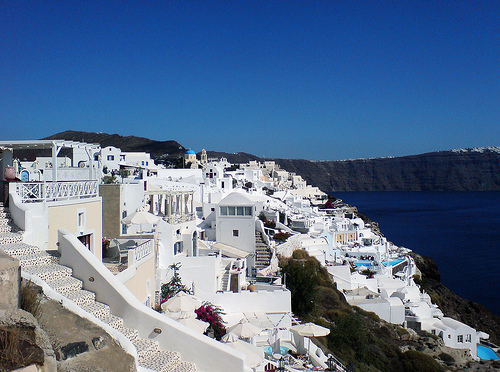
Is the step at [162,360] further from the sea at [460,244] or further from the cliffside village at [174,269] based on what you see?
the sea at [460,244]

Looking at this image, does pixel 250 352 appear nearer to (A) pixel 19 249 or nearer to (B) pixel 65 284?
(B) pixel 65 284

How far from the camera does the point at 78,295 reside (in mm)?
6309

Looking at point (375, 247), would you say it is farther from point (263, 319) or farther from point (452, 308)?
point (263, 319)

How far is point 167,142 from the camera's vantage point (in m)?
103

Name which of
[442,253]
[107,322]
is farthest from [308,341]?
[442,253]

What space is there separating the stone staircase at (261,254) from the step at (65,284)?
15537 millimetres

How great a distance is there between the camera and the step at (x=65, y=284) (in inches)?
243

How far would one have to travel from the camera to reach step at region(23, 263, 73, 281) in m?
6.20

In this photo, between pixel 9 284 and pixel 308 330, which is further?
pixel 308 330

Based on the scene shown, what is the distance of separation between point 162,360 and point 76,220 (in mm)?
3656

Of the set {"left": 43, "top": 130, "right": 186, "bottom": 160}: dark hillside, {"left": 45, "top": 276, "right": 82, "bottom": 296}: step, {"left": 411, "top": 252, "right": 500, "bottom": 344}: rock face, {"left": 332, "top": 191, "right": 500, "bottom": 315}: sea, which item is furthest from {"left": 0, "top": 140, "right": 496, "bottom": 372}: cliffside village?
{"left": 43, "top": 130, "right": 186, "bottom": 160}: dark hillside

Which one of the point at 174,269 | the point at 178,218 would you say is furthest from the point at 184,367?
the point at 178,218

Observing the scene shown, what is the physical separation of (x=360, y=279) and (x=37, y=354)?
2849 centimetres

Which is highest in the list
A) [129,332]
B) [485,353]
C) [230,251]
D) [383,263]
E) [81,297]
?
[81,297]
